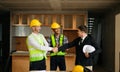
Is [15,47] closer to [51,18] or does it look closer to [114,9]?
[51,18]

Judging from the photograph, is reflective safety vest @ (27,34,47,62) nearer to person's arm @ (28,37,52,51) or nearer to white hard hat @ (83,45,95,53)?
person's arm @ (28,37,52,51)

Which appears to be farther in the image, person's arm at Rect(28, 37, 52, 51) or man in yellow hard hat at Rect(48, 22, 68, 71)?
man in yellow hard hat at Rect(48, 22, 68, 71)

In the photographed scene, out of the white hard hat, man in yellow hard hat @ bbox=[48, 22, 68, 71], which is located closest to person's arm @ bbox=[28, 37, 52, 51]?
the white hard hat

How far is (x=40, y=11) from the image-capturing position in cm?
911

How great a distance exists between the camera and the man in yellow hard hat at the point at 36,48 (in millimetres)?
4484

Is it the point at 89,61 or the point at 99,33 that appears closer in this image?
the point at 89,61

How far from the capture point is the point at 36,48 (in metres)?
4.50

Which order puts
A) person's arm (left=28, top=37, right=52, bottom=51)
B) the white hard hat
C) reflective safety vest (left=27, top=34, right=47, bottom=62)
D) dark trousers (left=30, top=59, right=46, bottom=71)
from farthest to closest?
dark trousers (left=30, top=59, right=46, bottom=71) → reflective safety vest (left=27, top=34, right=47, bottom=62) → person's arm (left=28, top=37, right=52, bottom=51) → the white hard hat

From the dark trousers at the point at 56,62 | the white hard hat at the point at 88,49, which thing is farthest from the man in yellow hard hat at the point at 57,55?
the white hard hat at the point at 88,49

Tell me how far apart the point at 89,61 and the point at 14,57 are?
4.33m

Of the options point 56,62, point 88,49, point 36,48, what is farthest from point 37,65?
point 88,49

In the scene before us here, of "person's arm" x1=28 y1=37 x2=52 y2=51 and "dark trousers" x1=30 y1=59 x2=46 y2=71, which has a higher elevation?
"person's arm" x1=28 y1=37 x2=52 y2=51

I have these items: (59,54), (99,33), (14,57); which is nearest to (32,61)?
(59,54)

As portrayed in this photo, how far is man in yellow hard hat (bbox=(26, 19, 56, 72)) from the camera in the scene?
448 cm
